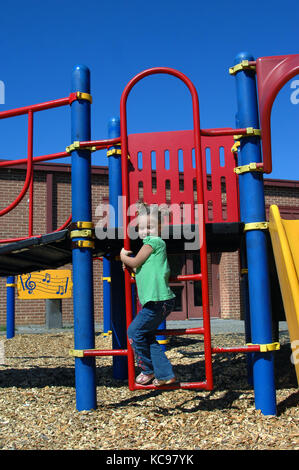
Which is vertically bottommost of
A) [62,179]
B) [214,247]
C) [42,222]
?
[214,247]

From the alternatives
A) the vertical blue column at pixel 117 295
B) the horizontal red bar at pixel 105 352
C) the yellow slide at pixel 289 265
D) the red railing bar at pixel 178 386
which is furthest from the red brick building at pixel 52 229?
the yellow slide at pixel 289 265

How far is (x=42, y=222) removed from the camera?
12.3 m

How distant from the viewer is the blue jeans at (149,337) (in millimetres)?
2982

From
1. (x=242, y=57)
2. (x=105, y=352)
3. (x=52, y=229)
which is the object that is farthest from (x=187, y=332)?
(x=52, y=229)

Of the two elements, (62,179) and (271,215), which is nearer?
(271,215)

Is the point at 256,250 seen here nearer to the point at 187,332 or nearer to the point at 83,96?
the point at 187,332

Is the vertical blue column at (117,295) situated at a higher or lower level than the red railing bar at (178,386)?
higher

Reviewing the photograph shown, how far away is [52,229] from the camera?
12.2m

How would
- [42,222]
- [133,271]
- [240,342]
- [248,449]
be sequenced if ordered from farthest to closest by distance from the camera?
1. [42,222]
2. [240,342]
3. [133,271]
4. [248,449]

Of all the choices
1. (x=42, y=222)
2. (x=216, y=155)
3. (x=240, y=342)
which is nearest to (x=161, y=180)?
(x=216, y=155)

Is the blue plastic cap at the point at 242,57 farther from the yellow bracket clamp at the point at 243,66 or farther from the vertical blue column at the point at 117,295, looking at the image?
the vertical blue column at the point at 117,295

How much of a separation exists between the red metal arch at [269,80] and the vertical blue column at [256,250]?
0.25 feet

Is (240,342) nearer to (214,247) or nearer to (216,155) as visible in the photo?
(214,247)

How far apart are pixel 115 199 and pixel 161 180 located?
0.84 m
